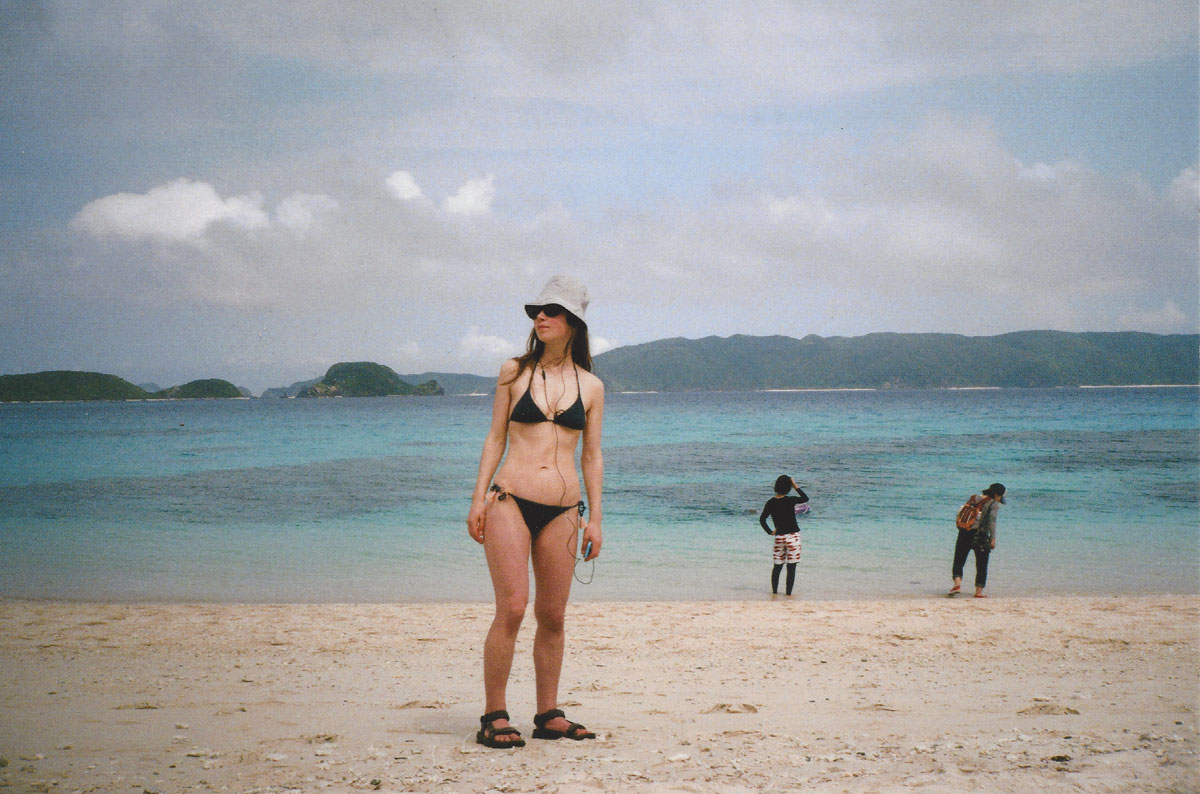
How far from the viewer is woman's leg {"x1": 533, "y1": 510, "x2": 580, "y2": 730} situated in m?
3.86

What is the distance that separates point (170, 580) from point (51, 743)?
8.77 metres

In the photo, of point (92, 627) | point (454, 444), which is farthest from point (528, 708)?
point (454, 444)

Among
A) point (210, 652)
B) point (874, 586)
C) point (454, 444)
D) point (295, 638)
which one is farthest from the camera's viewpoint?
point (454, 444)

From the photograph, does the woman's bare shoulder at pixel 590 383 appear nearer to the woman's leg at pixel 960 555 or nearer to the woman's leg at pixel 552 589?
the woman's leg at pixel 552 589

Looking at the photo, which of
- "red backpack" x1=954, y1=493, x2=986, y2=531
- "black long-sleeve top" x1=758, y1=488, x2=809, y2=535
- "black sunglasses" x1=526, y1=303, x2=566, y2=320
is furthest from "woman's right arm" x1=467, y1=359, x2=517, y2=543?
"red backpack" x1=954, y1=493, x2=986, y2=531

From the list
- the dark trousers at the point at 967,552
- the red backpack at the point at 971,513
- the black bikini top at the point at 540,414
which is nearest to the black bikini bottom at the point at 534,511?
the black bikini top at the point at 540,414

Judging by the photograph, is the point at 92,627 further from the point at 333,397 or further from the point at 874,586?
the point at 333,397

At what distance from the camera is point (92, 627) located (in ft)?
27.3

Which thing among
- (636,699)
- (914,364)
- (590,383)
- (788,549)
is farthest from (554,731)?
(914,364)

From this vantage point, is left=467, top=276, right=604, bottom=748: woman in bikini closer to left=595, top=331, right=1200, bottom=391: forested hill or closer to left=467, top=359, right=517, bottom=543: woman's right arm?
left=467, top=359, right=517, bottom=543: woman's right arm

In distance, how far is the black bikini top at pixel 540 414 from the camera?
3871mm

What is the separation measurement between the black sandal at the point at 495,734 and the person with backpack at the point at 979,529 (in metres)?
7.45

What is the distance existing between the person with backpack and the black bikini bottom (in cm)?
740

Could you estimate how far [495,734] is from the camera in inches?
152
